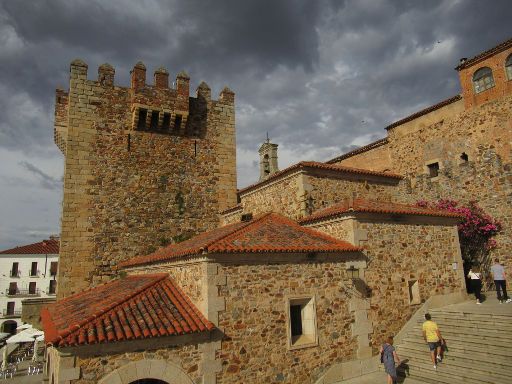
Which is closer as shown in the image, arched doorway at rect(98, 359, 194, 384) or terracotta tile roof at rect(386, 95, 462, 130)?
arched doorway at rect(98, 359, 194, 384)

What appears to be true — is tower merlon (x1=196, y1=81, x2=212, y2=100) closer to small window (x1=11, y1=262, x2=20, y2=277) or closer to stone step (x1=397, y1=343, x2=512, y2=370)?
stone step (x1=397, y1=343, x2=512, y2=370)

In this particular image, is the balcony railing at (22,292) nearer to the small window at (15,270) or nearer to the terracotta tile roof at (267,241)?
the small window at (15,270)

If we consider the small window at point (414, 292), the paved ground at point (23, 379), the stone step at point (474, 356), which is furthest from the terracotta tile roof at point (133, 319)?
the paved ground at point (23, 379)

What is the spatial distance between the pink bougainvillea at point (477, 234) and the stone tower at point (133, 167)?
1029 cm

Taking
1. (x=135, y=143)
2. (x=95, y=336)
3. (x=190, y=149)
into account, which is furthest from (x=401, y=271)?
(x=135, y=143)

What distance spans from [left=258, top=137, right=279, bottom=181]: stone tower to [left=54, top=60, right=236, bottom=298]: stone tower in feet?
4.73

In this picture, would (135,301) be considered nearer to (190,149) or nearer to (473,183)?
(190,149)

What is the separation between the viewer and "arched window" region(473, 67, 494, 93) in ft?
57.9

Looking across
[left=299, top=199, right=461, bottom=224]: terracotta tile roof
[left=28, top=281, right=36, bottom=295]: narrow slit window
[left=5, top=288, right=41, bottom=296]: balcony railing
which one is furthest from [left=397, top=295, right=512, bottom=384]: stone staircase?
[left=28, top=281, right=36, bottom=295]: narrow slit window

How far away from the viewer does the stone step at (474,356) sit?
349 inches

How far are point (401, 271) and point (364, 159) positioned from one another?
13026 mm

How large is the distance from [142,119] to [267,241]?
9418 millimetres

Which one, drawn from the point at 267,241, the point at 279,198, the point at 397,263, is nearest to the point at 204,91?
the point at 279,198

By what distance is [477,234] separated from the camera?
51.5 ft
